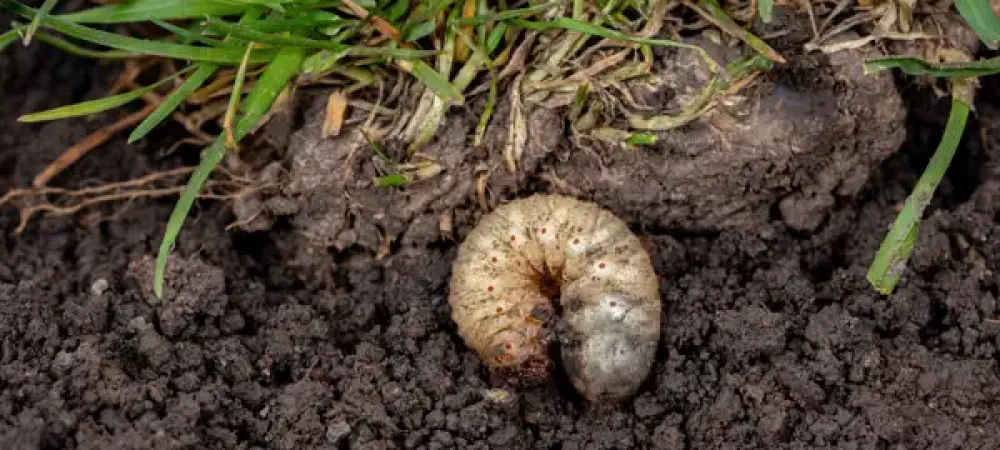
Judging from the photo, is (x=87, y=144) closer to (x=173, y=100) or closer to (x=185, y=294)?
(x=173, y=100)

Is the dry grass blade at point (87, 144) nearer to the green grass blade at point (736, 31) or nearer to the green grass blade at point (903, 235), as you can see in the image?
the green grass blade at point (736, 31)

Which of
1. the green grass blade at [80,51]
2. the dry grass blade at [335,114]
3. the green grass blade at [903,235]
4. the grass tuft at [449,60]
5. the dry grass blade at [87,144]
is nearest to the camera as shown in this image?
the green grass blade at [903,235]

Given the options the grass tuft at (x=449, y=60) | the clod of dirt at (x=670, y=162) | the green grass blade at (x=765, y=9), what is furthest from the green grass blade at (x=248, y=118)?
the green grass blade at (x=765, y=9)

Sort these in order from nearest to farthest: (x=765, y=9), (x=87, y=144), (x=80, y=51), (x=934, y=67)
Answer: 1. (x=765, y=9)
2. (x=934, y=67)
3. (x=80, y=51)
4. (x=87, y=144)

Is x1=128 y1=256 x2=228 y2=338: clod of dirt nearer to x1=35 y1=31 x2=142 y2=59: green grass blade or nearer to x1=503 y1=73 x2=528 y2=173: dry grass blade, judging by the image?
x1=35 y1=31 x2=142 y2=59: green grass blade

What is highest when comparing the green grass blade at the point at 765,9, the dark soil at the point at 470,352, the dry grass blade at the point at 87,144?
the green grass blade at the point at 765,9

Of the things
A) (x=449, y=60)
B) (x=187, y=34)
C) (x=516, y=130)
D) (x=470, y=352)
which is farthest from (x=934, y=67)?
(x=187, y=34)
